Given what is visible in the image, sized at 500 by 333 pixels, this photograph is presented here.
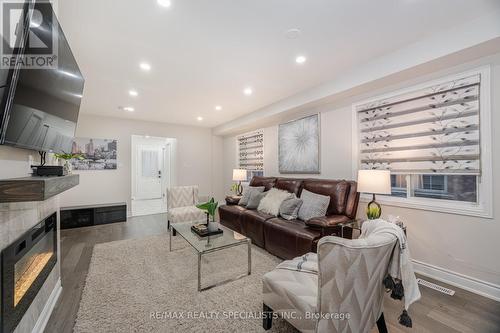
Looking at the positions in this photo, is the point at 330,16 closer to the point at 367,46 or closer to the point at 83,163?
the point at 367,46

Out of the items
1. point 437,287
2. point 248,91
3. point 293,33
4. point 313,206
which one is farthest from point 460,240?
point 248,91

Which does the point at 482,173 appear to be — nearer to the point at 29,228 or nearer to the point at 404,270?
the point at 404,270

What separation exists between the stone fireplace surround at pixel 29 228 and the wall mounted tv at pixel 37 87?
0.42 meters

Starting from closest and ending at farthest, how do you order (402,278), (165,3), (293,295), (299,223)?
(402,278), (293,295), (165,3), (299,223)

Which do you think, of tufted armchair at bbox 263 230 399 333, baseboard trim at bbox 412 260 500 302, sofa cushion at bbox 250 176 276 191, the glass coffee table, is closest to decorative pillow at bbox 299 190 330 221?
the glass coffee table

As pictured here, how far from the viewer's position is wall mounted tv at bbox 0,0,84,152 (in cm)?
107

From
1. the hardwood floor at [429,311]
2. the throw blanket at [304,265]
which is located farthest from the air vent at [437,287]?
the throw blanket at [304,265]

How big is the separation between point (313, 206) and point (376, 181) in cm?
90

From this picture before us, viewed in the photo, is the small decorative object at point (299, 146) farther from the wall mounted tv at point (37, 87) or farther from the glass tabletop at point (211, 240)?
the wall mounted tv at point (37, 87)

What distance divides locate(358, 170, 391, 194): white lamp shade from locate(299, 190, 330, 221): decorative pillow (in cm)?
59

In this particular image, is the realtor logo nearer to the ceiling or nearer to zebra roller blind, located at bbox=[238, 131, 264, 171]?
the ceiling

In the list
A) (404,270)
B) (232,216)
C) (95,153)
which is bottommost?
(232,216)

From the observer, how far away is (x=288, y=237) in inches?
107

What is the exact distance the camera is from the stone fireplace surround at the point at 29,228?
48.0 inches
